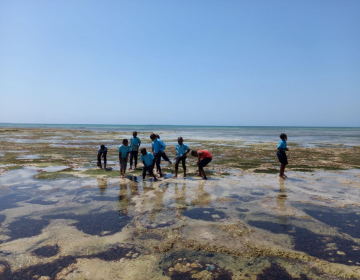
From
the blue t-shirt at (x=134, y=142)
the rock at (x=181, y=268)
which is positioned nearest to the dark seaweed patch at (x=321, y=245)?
the rock at (x=181, y=268)

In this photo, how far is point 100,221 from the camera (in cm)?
613

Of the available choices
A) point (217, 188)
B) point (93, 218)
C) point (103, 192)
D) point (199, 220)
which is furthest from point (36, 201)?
point (217, 188)

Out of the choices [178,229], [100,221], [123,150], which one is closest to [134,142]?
[123,150]

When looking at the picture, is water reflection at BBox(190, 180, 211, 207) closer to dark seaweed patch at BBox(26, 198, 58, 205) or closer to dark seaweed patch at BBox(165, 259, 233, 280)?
dark seaweed patch at BBox(165, 259, 233, 280)

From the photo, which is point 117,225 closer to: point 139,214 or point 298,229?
point 139,214

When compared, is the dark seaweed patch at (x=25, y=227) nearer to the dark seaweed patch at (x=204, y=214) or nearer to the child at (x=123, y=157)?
the dark seaweed patch at (x=204, y=214)

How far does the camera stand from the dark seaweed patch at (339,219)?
5.70 metres

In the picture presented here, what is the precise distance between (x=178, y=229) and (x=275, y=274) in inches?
90.5

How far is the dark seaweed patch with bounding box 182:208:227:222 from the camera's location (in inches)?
251

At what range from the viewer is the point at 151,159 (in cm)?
1066

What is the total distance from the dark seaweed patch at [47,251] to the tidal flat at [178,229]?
0.06 ft

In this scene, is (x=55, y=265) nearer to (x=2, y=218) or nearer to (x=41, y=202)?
(x=2, y=218)

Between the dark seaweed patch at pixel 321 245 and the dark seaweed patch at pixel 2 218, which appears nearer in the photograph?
the dark seaweed patch at pixel 321 245

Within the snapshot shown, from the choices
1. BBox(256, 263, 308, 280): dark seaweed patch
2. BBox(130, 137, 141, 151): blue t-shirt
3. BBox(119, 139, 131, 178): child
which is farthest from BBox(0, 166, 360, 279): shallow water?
BBox(130, 137, 141, 151): blue t-shirt
